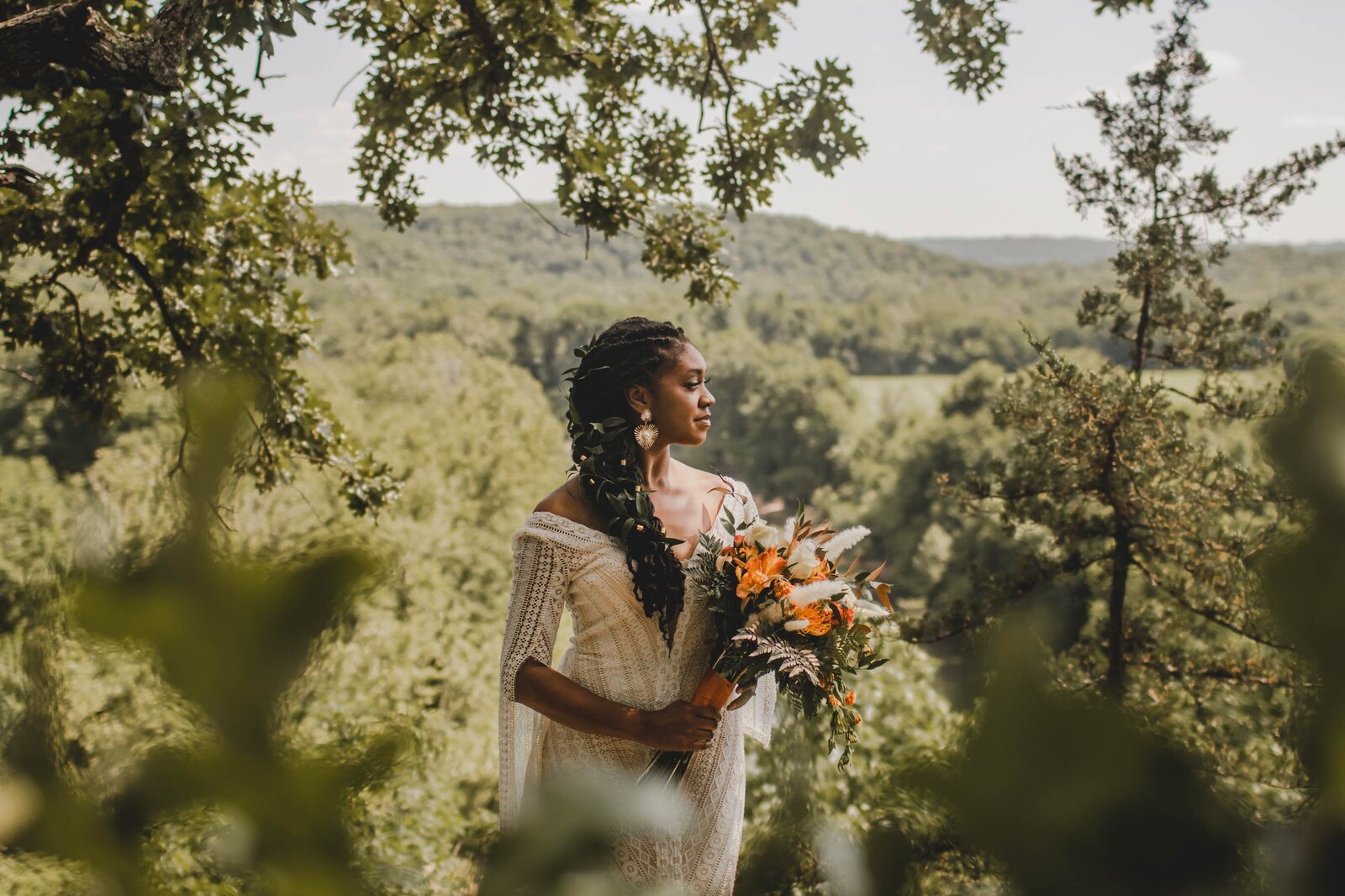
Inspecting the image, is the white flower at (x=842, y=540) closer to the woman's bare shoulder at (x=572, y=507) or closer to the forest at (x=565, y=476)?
the forest at (x=565, y=476)

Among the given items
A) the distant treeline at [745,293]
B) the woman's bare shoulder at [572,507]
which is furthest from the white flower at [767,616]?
the distant treeline at [745,293]

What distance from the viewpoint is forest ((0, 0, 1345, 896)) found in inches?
16.8

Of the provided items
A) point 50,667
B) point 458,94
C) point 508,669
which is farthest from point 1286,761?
point 458,94

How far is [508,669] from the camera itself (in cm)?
260

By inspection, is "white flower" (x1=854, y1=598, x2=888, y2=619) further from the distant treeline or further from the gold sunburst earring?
the distant treeline

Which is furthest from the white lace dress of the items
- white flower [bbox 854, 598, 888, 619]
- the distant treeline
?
the distant treeline

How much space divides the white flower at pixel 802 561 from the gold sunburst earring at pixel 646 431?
527mm

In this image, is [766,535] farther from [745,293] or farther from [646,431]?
[745,293]

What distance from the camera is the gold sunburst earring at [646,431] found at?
8.88 ft

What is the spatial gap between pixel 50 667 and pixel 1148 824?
0.51 m

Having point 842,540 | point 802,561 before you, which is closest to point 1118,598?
point 842,540

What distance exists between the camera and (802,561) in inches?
96.9

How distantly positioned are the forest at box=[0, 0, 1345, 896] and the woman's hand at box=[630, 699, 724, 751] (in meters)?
0.45

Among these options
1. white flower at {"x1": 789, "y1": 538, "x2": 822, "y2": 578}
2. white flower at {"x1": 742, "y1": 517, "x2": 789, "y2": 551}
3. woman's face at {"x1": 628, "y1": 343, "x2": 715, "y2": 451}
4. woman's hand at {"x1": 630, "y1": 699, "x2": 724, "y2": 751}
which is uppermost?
woman's face at {"x1": 628, "y1": 343, "x2": 715, "y2": 451}
